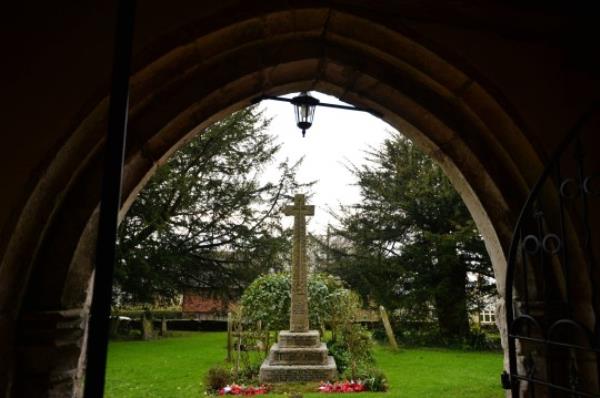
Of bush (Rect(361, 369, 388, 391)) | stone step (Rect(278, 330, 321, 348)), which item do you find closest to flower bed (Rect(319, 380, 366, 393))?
bush (Rect(361, 369, 388, 391))

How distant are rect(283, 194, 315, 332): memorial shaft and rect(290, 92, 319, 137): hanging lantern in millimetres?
5547

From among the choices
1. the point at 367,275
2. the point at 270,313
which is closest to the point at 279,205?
the point at 367,275

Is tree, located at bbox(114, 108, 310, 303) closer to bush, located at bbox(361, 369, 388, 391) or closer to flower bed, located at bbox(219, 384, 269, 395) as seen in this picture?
flower bed, located at bbox(219, 384, 269, 395)

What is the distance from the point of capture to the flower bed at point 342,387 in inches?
255

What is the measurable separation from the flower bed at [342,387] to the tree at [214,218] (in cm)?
800

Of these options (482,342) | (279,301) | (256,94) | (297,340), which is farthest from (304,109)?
(482,342)

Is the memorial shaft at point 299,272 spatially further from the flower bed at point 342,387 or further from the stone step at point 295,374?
the flower bed at point 342,387

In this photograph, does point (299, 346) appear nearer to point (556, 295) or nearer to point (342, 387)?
point (342, 387)

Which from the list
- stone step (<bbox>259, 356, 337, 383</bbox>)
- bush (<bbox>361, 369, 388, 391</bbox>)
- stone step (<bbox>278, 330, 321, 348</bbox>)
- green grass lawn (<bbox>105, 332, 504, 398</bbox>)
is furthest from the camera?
stone step (<bbox>278, 330, 321, 348</bbox>)

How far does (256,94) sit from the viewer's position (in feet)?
9.32

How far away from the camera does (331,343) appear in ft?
31.1

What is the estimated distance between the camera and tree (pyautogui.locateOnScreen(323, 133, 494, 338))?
12586mm

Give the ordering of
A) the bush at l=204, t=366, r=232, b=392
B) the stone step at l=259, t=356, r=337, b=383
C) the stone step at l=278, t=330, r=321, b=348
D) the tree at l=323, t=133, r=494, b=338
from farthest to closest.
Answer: the tree at l=323, t=133, r=494, b=338 → the stone step at l=278, t=330, r=321, b=348 → the stone step at l=259, t=356, r=337, b=383 → the bush at l=204, t=366, r=232, b=392

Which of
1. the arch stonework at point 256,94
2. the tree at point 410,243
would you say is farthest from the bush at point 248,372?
the tree at point 410,243
